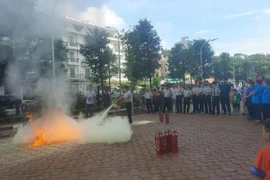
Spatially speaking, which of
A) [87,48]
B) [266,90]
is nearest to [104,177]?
[266,90]

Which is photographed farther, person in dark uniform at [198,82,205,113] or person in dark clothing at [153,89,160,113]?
person in dark clothing at [153,89,160,113]

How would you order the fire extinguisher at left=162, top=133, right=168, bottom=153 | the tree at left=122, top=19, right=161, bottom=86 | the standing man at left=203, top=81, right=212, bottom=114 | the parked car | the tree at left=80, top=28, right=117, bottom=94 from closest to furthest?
the fire extinguisher at left=162, top=133, right=168, bottom=153, the standing man at left=203, top=81, right=212, bottom=114, the parked car, the tree at left=80, top=28, right=117, bottom=94, the tree at left=122, top=19, right=161, bottom=86

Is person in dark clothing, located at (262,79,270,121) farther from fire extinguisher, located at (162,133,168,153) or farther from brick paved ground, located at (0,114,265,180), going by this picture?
fire extinguisher, located at (162,133,168,153)

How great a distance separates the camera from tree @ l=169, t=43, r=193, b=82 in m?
35.9

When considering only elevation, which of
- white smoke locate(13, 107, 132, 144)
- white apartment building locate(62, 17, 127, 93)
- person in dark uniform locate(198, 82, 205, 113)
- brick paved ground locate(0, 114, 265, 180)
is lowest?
brick paved ground locate(0, 114, 265, 180)

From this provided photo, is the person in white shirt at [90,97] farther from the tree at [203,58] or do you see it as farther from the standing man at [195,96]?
the tree at [203,58]

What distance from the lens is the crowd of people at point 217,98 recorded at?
1064cm

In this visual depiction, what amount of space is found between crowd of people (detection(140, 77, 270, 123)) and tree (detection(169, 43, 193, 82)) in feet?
60.1

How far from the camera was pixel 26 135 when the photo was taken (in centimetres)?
884

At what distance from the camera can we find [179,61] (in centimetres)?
3650

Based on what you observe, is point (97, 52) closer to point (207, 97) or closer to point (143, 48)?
point (143, 48)

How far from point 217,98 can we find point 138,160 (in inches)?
367

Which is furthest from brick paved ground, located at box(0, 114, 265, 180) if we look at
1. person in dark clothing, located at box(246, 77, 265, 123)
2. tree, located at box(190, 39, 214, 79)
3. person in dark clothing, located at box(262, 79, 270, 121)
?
tree, located at box(190, 39, 214, 79)

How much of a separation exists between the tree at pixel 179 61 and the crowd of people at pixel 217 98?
18.3 meters
